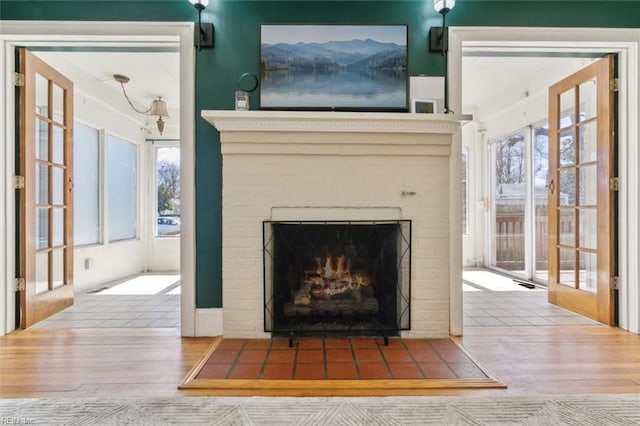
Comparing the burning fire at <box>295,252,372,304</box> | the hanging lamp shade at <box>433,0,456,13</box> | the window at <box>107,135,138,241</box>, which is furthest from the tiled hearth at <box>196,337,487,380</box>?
the window at <box>107,135,138,241</box>

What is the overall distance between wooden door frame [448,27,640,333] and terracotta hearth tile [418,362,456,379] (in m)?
0.59

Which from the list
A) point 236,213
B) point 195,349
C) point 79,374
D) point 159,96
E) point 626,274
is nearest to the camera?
point 79,374

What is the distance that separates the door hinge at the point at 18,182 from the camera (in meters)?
2.64

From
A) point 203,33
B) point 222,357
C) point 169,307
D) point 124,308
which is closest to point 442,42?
point 203,33

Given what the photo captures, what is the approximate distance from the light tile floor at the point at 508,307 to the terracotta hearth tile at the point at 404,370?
956 mm

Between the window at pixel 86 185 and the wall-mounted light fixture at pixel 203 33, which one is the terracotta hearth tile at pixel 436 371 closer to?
the wall-mounted light fixture at pixel 203 33

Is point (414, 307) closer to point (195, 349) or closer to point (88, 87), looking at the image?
point (195, 349)

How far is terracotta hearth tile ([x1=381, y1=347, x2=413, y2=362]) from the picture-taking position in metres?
2.09

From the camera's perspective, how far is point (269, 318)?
7.99ft

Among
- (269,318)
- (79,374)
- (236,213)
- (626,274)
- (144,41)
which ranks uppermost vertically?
(144,41)

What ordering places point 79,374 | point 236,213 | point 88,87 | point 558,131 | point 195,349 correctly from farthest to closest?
1. point 88,87
2. point 558,131
3. point 236,213
4. point 195,349
5. point 79,374

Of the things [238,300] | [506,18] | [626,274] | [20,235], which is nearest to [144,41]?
[20,235]

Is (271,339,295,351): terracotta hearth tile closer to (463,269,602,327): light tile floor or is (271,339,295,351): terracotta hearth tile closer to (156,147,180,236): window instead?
(463,269,602,327): light tile floor

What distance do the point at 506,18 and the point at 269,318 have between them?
265cm
